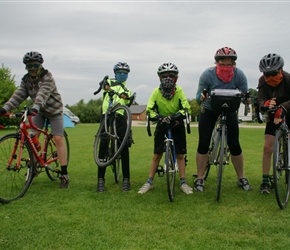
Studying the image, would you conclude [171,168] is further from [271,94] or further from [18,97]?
[18,97]

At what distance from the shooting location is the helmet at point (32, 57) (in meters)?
5.19

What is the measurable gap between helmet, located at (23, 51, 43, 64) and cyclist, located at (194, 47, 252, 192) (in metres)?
2.67

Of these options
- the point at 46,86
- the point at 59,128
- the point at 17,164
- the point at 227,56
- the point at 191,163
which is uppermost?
the point at 227,56

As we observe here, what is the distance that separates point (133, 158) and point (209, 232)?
6035 millimetres

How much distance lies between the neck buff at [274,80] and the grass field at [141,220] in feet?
5.69

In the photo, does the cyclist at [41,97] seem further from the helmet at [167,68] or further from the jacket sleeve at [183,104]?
the jacket sleeve at [183,104]

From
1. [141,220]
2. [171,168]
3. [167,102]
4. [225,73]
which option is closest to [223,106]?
[225,73]

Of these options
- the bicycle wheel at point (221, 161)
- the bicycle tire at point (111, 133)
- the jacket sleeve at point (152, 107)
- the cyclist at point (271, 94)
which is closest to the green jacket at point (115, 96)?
the bicycle tire at point (111, 133)

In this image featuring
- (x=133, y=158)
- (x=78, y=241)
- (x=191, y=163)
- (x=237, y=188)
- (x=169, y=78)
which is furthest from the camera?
(x=133, y=158)

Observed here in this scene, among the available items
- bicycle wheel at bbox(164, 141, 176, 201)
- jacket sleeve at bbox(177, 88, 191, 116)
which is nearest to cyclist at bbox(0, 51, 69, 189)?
bicycle wheel at bbox(164, 141, 176, 201)

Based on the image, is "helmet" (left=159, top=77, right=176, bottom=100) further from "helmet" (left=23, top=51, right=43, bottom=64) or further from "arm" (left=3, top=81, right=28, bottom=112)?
"arm" (left=3, top=81, right=28, bottom=112)

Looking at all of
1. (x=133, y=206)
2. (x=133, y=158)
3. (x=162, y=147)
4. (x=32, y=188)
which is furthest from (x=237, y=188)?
(x=133, y=158)

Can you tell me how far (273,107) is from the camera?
4656mm

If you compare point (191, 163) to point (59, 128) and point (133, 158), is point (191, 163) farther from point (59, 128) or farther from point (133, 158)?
point (59, 128)
